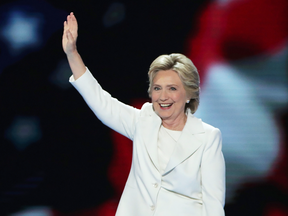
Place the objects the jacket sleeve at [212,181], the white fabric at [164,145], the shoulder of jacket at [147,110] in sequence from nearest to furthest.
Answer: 1. the jacket sleeve at [212,181]
2. the white fabric at [164,145]
3. the shoulder of jacket at [147,110]

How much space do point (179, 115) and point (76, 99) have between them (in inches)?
70.6

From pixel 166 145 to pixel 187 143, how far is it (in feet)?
0.42

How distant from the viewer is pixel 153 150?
178cm

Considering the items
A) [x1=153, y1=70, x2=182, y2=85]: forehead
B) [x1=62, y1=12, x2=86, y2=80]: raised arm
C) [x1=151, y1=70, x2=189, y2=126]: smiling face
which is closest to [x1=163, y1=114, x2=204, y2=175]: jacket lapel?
[x1=151, y1=70, x2=189, y2=126]: smiling face

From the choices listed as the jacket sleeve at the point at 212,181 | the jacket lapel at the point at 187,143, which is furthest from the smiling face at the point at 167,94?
the jacket sleeve at the point at 212,181

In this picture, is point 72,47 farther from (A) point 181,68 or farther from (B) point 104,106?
(A) point 181,68

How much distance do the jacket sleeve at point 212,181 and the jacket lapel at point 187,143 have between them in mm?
62

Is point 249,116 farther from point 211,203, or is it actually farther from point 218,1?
point 211,203

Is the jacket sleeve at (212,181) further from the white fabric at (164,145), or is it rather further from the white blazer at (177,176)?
the white fabric at (164,145)

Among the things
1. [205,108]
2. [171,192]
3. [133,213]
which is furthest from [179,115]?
[205,108]

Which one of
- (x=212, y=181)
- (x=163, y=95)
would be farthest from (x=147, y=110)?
(x=212, y=181)

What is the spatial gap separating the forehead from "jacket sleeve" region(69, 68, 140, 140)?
0.78ft

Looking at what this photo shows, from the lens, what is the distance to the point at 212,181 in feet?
5.55

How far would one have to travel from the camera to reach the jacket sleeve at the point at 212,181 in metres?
1.69
